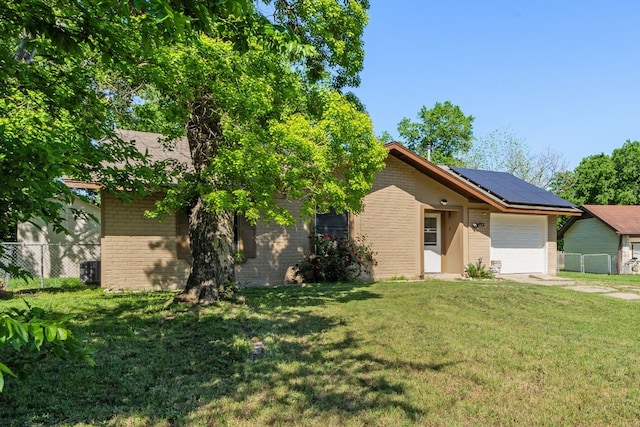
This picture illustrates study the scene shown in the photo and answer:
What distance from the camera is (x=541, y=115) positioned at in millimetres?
22500

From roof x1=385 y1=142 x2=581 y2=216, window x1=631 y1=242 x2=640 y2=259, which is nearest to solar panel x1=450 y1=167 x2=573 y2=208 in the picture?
roof x1=385 y1=142 x2=581 y2=216

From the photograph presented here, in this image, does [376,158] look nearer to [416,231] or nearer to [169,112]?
[169,112]

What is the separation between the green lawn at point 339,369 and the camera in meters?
3.33

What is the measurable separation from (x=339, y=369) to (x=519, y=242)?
45.7 feet

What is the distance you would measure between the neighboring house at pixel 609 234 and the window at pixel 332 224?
55.0 feet

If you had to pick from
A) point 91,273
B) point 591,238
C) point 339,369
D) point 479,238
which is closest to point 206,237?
point 339,369

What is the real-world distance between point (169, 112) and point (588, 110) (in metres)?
18.5

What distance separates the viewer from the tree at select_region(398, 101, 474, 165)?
3928 centimetres

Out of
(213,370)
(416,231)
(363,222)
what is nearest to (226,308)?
(213,370)

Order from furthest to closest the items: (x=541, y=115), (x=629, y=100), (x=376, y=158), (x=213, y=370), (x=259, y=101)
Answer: (x=541, y=115)
(x=629, y=100)
(x=376, y=158)
(x=259, y=101)
(x=213, y=370)

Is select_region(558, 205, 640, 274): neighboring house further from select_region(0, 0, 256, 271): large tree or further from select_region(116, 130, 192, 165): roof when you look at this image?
select_region(0, 0, 256, 271): large tree

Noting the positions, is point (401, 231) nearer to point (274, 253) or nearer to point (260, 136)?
point (274, 253)

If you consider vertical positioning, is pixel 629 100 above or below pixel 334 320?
above

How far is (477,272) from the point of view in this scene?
1432 centimetres
